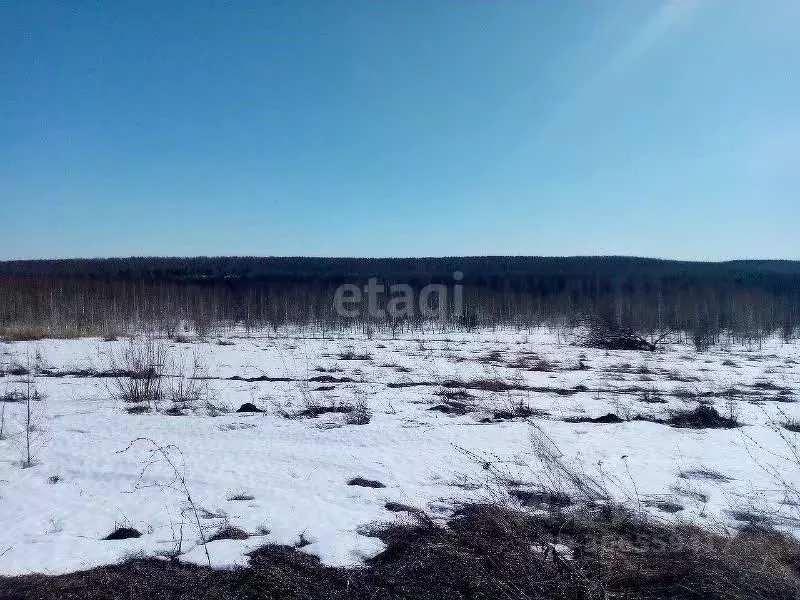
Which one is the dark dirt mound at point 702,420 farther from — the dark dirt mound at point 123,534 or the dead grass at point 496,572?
the dark dirt mound at point 123,534

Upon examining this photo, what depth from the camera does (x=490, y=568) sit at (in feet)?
11.9

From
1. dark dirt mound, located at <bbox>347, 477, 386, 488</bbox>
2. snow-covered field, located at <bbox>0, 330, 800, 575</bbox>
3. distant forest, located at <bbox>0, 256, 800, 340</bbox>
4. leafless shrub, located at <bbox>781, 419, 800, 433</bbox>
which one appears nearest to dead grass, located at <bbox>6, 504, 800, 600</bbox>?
snow-covered field, located at <bbox>0, 330, 800, 575</bbox>

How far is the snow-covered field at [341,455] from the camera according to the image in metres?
4.45

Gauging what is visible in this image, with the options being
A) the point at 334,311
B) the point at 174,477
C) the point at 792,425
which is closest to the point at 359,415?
the point at 174,477

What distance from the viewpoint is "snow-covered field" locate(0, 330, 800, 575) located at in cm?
445

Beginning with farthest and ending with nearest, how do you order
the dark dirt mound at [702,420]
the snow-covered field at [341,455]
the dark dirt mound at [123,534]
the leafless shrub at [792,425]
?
the dark dirt mound at [702,420]
the leafless shrub at [792,425]
the snow-covered field at [341,455]
the dark dirt mound at [123,534]

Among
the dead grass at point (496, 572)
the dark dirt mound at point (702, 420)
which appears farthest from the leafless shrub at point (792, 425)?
the dead grass at point (496, 572)

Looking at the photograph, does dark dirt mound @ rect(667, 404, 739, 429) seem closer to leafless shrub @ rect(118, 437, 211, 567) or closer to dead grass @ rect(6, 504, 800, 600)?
dead grass @ rect(6, 504, 800, 600)

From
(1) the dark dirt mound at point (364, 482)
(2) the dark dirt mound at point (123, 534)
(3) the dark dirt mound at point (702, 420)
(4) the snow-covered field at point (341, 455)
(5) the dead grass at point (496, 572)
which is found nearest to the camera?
(5) the dead grass at point (496, 572)

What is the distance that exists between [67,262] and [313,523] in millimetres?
83834

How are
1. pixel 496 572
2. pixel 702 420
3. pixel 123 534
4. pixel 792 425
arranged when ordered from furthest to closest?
pixel 702 420
pixel 792 425
pixel 123 534
pixel 496 572

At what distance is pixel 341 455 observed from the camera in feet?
21.9

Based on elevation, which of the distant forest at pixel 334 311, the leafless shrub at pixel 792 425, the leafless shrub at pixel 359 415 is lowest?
the leafless shrub at pixel 792 425

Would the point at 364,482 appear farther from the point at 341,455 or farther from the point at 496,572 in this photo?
the point at 496,572
